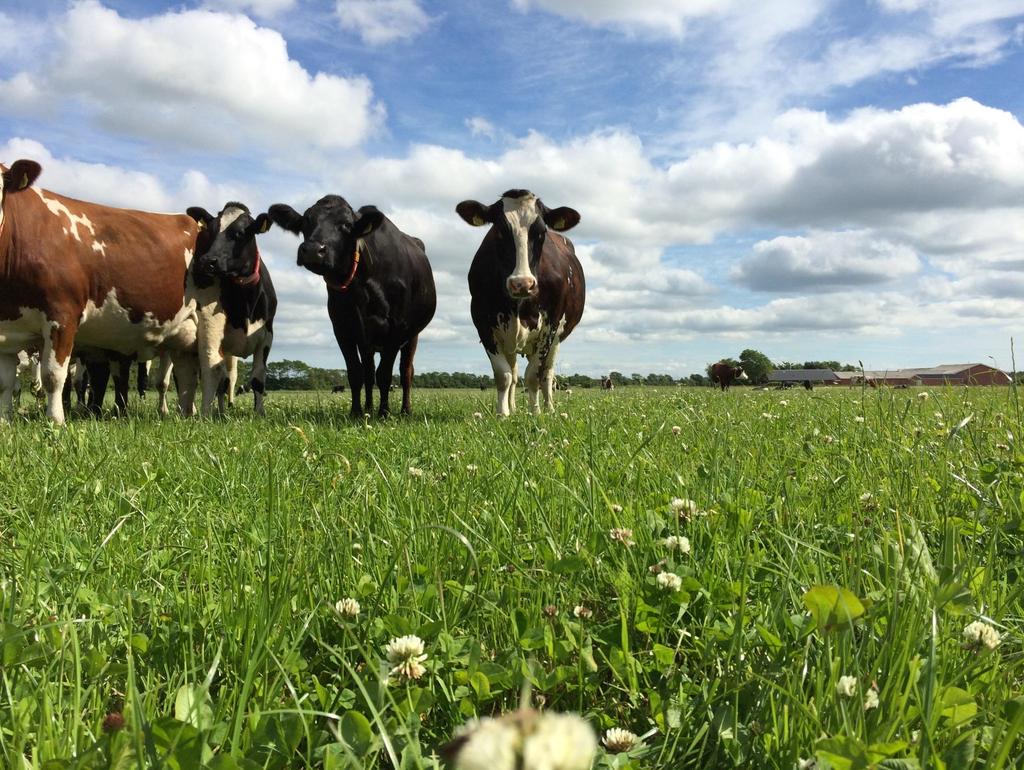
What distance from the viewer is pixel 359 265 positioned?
9977mm

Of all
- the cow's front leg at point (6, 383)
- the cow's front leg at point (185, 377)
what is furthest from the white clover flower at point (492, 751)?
the cow's front leg at point (185, 377)

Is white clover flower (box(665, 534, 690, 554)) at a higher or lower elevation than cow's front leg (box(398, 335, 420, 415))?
lower

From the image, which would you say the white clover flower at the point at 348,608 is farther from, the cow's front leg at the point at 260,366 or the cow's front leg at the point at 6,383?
the cow's front leg at the point at 260,366

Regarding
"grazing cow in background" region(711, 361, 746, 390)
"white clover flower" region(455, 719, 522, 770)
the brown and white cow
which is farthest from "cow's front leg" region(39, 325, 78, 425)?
"grazing cow in background" region(711, 361, 746, 390)

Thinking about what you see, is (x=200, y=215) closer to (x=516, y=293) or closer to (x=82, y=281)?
(x=82, y=281)

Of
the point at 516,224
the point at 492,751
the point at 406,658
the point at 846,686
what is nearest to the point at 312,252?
the point at 516,224

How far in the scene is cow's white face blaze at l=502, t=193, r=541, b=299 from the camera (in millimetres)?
8438

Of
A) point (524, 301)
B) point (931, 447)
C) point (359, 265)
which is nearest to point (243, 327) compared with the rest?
point (359, 265)

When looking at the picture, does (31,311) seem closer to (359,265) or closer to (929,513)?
(359,265)

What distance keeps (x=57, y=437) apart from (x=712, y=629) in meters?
5.67

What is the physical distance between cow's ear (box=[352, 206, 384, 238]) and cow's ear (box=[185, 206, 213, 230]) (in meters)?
3.43

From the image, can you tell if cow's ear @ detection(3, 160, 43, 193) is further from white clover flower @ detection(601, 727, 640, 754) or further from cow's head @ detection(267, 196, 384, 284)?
white clover flower @ detection(601, 727, 640, 754)

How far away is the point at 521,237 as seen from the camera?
9008 millimetres

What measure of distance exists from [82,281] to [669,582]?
9218 millimetres
